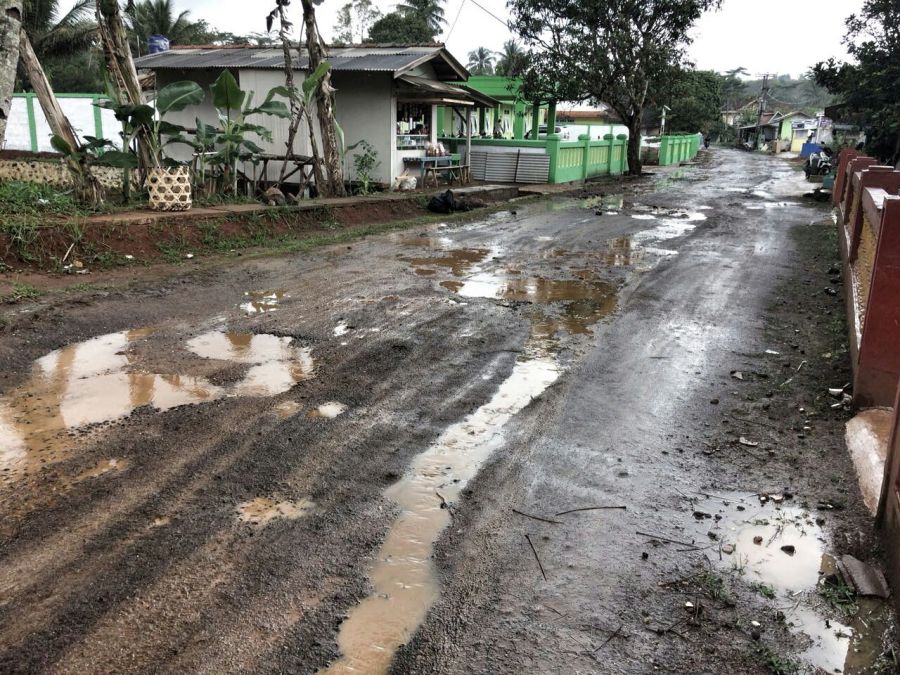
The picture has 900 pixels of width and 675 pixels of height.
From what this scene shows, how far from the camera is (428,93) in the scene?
60.9ft

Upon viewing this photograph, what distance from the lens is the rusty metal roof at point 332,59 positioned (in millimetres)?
17438

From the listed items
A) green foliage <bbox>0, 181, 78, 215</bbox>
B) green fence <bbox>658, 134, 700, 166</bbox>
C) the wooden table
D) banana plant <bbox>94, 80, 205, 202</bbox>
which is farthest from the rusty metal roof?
green fence <bbox>658, 134, 700, 166</bbox>

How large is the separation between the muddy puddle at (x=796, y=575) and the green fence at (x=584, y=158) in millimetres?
20714

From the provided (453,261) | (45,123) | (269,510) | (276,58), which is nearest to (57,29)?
(45,123)

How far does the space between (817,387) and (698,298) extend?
9.38ft

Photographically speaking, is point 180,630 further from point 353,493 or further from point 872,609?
point 872,609

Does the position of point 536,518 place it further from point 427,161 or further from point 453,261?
point 427,161

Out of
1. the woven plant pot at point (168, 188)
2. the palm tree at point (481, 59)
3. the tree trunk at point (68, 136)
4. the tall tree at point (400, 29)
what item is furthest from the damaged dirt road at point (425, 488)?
the palm tree at point (481, 59)

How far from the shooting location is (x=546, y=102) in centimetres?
2620

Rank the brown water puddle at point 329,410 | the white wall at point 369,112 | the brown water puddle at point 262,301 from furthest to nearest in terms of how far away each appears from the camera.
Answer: the white wall at point 369,112 < the brown water puddle at point 262,301 < the brown water puddle at point 329,410

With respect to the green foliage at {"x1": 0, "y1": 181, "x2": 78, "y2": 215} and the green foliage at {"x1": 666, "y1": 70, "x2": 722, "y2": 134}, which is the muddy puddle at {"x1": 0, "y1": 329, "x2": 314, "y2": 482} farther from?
the green foliage at {"x1": 666, "y1": 70, "x2": 722, "y2": 134}

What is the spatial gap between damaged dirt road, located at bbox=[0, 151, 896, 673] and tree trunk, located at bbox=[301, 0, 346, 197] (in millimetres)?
8354

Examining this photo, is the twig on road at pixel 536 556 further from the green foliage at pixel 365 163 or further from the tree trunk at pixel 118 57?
the green foliage at pixel 365 163

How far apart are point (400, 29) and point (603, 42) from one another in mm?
18766
